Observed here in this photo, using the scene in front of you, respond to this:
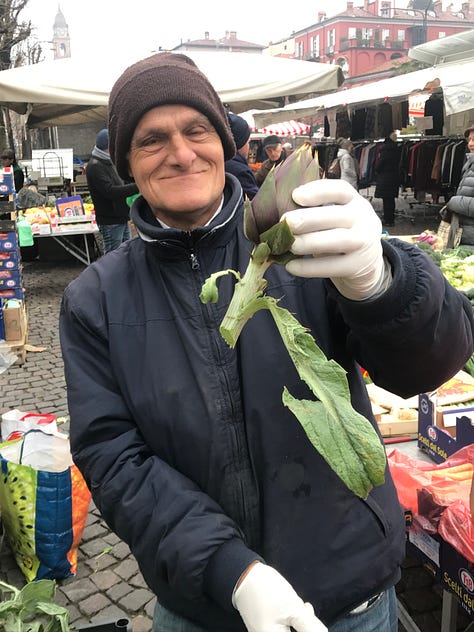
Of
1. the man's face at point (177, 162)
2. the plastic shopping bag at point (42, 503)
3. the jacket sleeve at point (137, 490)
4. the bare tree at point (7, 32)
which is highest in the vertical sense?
the bare tree at point (7, 32)

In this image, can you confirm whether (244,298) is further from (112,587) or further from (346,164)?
(346,164)

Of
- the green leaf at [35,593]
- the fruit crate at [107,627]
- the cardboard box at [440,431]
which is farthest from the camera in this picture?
the cardboard box at [440,431]

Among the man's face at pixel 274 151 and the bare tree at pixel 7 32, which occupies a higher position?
the bare tree at pixel 7 32

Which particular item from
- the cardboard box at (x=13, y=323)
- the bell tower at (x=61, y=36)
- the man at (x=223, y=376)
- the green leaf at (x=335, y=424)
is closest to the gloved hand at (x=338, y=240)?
the man at (x=223, y=376)

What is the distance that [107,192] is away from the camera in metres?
7.07

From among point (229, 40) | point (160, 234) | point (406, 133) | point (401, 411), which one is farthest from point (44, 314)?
point (229, 40)

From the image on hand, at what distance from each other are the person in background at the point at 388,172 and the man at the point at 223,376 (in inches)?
505

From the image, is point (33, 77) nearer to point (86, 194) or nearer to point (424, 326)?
point (86, 194)

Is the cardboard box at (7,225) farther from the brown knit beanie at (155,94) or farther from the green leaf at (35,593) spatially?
the brown knit beanie at (155,94)

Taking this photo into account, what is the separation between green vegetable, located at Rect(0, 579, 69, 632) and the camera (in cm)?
162

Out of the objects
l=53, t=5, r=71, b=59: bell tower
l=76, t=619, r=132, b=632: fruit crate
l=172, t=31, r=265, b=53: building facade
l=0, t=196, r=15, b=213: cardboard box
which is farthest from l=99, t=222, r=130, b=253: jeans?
l=53, t=5, r=71, b=59: bell tower

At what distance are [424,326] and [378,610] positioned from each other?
0.63m

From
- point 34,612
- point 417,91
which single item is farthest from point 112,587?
point 417,91

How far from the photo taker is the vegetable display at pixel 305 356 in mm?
936
